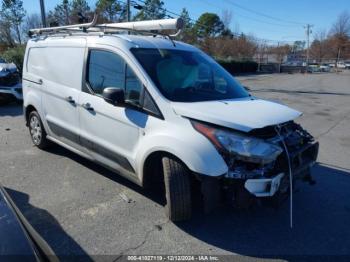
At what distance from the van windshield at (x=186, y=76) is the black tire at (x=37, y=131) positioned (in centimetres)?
265

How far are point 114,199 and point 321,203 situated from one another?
2.62 m

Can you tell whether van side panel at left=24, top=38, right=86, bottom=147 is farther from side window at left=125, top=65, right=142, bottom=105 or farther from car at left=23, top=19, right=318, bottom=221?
side window at left=125, top=65, right=142, bottom=105

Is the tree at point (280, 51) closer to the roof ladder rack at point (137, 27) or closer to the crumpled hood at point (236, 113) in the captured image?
the roof ladder rack at point (137, 27)

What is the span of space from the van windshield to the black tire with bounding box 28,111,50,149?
265 cm

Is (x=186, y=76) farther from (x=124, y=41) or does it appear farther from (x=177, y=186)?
(x=177, y=186)

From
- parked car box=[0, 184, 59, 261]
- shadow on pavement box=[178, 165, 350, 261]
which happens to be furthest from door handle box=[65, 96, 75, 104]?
parked car box=[0, 184, 59, 261]

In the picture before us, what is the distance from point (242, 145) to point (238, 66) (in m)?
42.2

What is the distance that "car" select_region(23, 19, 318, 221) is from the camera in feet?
10.4

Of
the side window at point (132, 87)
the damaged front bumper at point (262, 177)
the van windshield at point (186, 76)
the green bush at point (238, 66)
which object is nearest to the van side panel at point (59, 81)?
the side window at point (132, 87)

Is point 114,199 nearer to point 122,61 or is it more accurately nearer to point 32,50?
point 122,61

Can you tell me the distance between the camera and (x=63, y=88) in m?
4.79

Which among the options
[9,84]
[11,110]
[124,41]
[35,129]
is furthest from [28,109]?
[9,84]

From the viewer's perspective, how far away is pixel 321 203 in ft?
13.6

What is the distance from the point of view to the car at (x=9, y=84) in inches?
428
